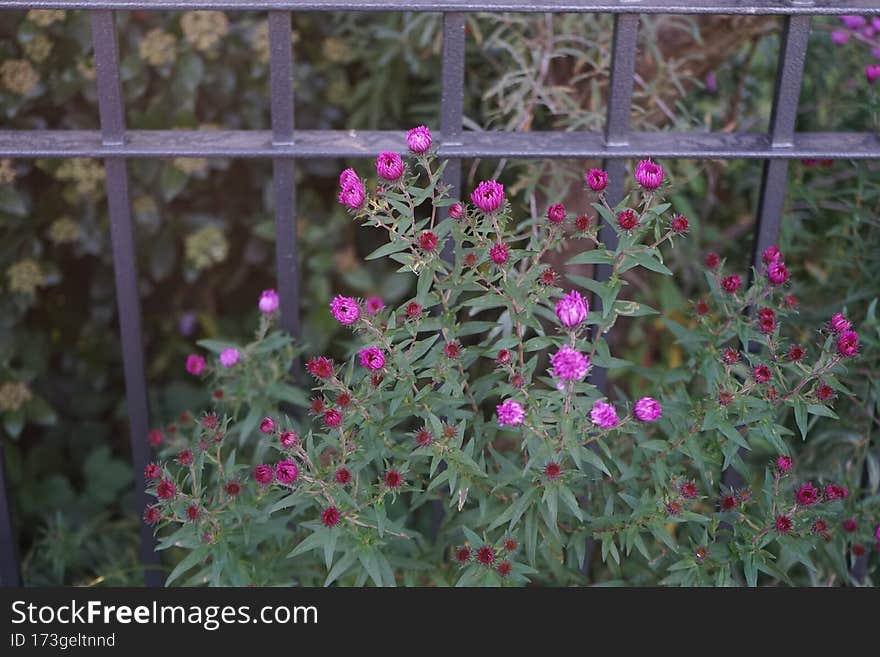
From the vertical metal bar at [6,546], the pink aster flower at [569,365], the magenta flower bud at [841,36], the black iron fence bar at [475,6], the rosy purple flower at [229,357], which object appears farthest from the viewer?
the magenta flower bud at [841,36]

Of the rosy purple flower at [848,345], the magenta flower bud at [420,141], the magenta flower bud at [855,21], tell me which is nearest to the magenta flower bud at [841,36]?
the magenta flower bud at [855,21]

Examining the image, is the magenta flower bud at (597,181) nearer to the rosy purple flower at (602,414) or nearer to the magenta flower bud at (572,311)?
the magenta flower bud at (572,311)

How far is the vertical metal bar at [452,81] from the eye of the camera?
1773 mm

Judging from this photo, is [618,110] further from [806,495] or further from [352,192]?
[806,495]

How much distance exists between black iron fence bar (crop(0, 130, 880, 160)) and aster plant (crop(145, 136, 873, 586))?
161mm

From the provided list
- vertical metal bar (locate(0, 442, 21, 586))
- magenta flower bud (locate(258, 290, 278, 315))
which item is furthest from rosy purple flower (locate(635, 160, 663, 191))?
vertical metal bar (locate(0, 442, 21, 586))

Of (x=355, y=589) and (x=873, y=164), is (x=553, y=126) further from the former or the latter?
(x=355, y=589)

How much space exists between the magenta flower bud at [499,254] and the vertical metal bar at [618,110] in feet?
0.97

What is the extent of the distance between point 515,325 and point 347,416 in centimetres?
30

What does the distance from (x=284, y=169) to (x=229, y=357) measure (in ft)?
1.12

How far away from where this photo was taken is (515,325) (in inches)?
67.0

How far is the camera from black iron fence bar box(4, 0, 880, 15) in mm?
1741

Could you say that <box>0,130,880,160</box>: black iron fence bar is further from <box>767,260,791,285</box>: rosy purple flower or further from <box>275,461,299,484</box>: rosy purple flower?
<box>275,461,299,484</box>: rosy purple flower

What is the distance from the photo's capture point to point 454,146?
6.01 ft
